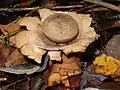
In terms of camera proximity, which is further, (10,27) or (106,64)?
(10,27)

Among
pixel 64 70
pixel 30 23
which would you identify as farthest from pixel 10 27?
pixel 64 70

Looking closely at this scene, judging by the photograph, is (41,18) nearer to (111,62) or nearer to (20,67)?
(20,67)

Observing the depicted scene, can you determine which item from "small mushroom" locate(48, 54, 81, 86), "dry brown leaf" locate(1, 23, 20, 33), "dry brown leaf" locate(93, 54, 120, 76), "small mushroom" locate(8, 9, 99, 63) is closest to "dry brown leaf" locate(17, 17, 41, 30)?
"small mushroom" locate(8, 9, 99, 63)

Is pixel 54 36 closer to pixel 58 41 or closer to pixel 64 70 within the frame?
pixel 58 41

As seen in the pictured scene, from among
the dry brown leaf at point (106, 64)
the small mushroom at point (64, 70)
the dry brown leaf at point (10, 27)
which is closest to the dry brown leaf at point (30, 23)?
the dry brown leaf at point (10, 27)

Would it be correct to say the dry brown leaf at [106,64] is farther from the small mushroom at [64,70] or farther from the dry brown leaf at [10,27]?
the dry brown leaf at [10,27]

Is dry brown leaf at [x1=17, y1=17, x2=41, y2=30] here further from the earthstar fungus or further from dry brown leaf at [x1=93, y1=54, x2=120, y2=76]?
dry brown leaf at [x1=93, y1=54, x2=120, y2=76]

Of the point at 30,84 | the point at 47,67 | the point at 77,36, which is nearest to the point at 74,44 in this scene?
the point at 77,36

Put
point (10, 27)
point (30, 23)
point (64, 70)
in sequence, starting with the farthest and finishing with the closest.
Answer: point (10, 27)
point (30, 23)
point (64, 70)
